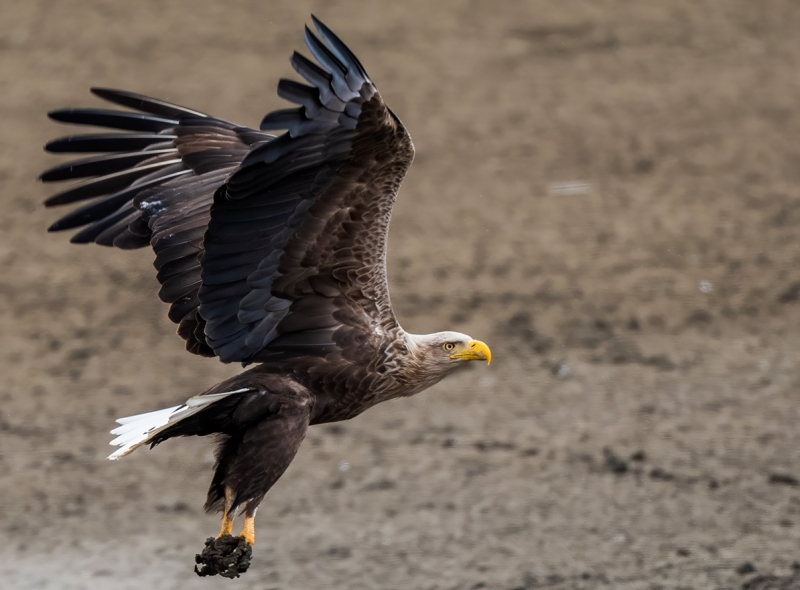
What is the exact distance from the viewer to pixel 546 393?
891 centimetres

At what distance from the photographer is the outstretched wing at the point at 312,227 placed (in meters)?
4.98

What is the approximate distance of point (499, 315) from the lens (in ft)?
31.5

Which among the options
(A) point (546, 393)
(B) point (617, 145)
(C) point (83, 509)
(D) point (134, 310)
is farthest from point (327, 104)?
(B) point (617, 145)

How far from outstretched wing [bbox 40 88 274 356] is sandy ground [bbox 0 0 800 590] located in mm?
1802

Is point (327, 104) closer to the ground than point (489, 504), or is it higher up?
higher up

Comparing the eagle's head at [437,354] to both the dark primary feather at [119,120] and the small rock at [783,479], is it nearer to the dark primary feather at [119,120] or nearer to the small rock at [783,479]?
the dark primary feather at [119,120]

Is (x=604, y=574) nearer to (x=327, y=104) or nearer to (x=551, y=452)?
(x=551, y=452)

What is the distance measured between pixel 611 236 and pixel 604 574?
4.07 m

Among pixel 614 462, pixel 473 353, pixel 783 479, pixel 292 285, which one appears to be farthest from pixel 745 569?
pixel 292 285

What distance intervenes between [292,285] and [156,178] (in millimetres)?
1226

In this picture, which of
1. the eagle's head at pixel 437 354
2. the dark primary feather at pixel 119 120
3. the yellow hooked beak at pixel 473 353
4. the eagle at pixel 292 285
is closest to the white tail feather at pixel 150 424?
the eagle at pixel 292 285

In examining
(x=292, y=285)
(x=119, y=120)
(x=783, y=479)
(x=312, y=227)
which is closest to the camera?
(x=312, y=227)

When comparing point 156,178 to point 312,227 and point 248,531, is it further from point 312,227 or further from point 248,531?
point 248,531

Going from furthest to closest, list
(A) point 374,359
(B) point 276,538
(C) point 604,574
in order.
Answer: (B) point 276,538
(C) point 604,574
(A) point 374,359
